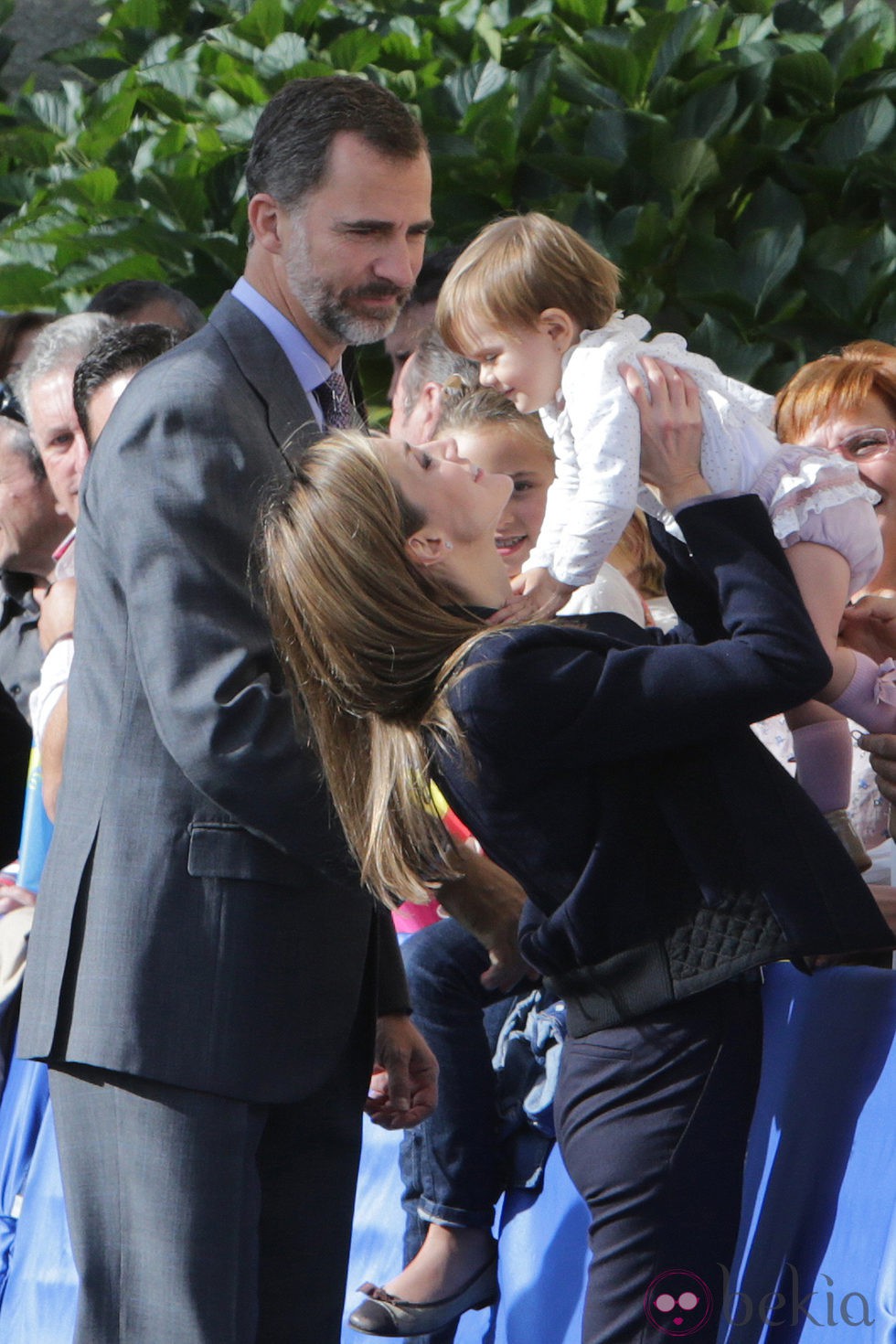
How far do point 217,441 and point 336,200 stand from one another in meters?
0.57

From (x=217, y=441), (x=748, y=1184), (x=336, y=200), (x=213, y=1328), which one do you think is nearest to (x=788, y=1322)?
(x=748, y=1184)

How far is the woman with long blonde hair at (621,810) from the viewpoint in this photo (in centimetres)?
201

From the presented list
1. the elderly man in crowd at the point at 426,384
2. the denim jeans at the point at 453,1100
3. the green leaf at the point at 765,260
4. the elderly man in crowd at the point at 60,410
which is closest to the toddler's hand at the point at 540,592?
the denim jeans at the point at 453,1100

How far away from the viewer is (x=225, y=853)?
2.23 m

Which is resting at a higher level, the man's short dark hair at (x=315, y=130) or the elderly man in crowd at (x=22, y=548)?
the man's short dark hair at (x=315, y=130)

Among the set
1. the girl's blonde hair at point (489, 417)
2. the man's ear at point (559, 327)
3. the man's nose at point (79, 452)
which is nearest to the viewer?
the man's ear at point (559, 327)

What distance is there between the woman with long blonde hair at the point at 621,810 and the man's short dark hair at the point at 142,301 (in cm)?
263

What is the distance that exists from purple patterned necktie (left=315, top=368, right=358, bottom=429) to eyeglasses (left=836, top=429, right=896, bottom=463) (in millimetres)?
1020

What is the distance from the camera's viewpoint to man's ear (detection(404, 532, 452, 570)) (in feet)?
7.44

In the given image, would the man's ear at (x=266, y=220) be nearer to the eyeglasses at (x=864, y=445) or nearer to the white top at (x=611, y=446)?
the white top at (x=611, y=446)

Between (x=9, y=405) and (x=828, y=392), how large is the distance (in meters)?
2.67

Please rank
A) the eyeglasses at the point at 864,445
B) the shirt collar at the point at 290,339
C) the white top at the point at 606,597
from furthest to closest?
1. the eyeglasses at the point at 864,445
2. the white top at the point at 606,597
3. the shirt collar at the point at 290,339

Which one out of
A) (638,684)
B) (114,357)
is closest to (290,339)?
(638,684)

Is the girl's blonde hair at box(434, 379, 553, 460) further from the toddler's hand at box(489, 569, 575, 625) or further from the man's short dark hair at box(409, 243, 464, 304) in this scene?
the toddler's hand at box(489, 569, 575, 625)
